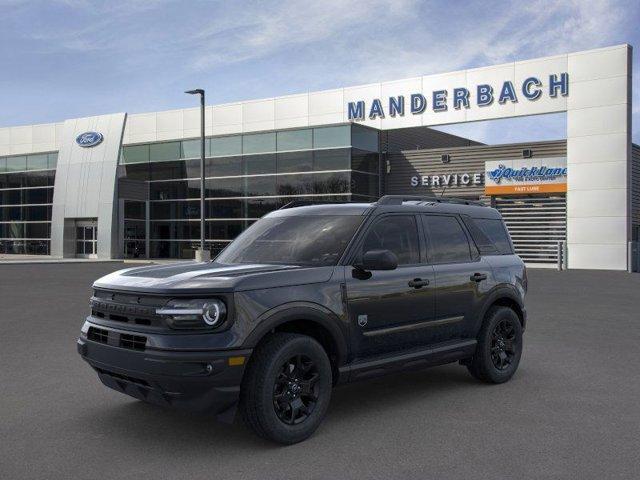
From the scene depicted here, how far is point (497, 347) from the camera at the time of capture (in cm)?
676

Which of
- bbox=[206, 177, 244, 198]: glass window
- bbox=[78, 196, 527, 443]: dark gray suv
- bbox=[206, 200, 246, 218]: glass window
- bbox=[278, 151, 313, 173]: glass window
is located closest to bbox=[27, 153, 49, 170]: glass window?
bbox=[206, 177, 244, 198]: glass window

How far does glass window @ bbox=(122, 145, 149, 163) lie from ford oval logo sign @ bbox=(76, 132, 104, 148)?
1.85m

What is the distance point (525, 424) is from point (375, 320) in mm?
1450

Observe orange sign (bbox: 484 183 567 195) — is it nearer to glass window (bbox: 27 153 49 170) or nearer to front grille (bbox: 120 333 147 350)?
front grille (bbox: 120 333 147 350)

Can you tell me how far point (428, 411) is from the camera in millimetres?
5633

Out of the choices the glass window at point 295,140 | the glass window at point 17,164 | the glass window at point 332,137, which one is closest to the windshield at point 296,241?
the glass window at point 332,137

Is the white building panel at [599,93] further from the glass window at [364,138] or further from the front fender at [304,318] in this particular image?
the front fender at [304,318]

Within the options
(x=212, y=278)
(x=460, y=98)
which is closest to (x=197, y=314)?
(x=212, y=278)

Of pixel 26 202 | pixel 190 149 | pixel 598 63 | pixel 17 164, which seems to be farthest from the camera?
pixel 17 164

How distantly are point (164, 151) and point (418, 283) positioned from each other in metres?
34.3

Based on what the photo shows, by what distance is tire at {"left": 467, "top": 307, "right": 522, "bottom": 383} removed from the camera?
21.4 feet

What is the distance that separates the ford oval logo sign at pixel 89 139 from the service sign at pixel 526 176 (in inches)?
928

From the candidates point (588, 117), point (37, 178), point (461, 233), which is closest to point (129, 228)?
point (37, 178)

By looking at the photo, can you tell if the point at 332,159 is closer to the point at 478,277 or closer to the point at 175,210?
the point at 175,210
